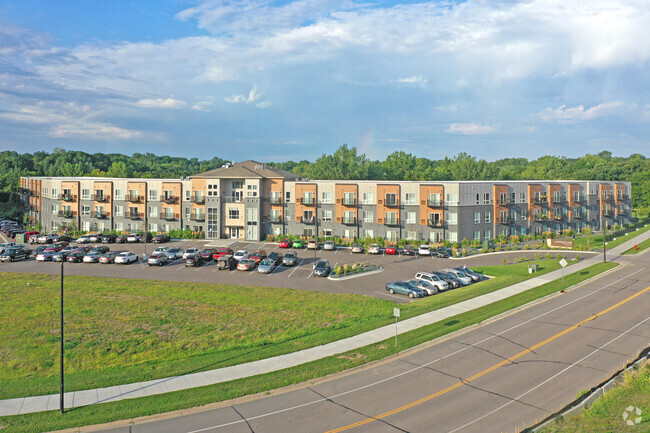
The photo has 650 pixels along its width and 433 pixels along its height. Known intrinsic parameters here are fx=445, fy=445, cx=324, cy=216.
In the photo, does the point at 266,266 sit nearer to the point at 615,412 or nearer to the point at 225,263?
the point at 225,263

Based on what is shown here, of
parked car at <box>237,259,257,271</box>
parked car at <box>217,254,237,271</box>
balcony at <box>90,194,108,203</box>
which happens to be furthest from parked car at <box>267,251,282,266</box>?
balcony at <box>90,194,108,203</box>

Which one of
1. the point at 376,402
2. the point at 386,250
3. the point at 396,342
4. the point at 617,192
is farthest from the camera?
the point at 617,192

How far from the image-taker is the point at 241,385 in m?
20.8

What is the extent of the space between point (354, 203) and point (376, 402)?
167 feet

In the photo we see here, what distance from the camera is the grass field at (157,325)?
23.2m

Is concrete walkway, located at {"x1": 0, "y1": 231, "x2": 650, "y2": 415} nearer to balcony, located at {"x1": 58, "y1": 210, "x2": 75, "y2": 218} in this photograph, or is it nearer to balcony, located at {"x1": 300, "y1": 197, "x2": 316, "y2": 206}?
balcony, located at {"x1": 300, "y1": 197, "x2": 316, "y2": 206}

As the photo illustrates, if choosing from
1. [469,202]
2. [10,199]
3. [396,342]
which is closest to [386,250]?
[469,202]

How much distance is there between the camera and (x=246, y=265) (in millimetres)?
49250

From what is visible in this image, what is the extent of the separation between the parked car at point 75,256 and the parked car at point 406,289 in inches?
1498

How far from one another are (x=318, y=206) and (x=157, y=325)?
42991mm

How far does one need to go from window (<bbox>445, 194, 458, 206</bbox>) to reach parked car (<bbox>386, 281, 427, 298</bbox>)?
28.7 m

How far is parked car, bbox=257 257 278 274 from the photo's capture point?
158 ft

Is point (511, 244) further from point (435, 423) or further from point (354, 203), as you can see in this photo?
point (435, 423)

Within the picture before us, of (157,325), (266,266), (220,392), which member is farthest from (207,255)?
(220,392)
